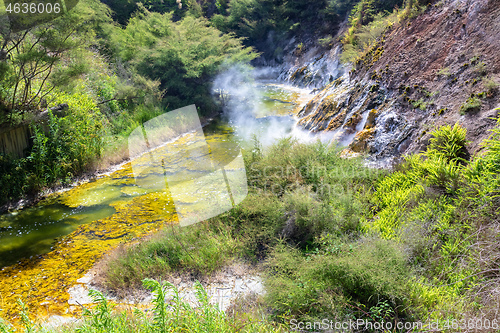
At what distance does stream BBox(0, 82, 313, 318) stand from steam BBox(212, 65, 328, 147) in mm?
2033

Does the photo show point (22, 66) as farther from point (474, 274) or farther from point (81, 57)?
point (474, 274)

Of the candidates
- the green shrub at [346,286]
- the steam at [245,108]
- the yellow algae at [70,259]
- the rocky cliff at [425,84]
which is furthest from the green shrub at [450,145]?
the steam at [245,108]

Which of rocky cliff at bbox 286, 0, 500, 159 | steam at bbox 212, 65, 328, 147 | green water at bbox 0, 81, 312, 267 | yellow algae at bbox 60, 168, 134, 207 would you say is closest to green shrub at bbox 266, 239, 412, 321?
rocky cliff at bbox 286, 0, 500, 159

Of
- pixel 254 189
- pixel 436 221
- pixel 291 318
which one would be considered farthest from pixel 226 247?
pixel 436 221

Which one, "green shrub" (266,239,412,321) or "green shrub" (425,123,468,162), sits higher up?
"green shrub" (425,123,468,162)

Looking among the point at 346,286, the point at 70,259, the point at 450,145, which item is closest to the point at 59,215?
the point at 70,259

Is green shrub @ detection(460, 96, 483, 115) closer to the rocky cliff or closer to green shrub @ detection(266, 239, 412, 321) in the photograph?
the rocky cliff

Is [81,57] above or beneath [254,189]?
above

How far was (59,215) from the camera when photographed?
614 centimetres

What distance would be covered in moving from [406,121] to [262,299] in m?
4.37

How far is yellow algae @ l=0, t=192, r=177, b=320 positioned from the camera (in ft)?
13.0

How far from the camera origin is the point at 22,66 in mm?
6473

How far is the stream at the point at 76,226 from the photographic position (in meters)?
4.27

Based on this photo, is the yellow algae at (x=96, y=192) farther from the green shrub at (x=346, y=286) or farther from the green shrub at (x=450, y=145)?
the green shrub at (x=450, y=145)
